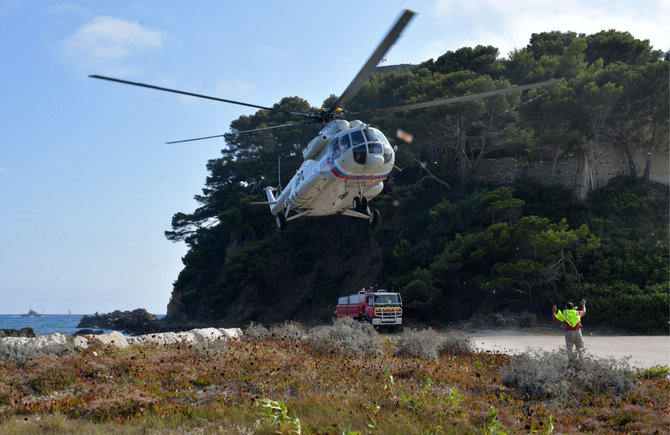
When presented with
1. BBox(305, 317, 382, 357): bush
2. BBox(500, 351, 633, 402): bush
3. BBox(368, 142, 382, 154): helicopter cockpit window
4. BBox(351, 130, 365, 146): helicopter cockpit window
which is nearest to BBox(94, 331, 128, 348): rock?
BBox(305, 317, 382, 357): bush

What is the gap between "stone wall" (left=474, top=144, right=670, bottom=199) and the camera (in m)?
36.2

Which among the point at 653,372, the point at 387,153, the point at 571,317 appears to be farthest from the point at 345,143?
the point at 653,372

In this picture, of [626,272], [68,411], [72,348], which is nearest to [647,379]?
[68,411]

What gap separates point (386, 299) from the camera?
985 inches

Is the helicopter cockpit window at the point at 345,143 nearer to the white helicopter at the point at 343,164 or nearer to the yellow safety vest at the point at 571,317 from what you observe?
the white helicopter at the point at 343,164

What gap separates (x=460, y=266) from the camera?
30.4 m

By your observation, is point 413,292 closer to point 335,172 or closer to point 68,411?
point 335,172

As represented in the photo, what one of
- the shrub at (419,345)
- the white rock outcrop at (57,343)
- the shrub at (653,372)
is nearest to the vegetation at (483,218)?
the shrub at (653,372)

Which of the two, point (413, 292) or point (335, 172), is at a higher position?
point (335, 172)

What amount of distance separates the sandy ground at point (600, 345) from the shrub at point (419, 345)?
2490 mm

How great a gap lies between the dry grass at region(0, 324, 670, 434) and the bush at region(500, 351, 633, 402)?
74 millimetres

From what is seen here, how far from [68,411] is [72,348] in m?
4.85

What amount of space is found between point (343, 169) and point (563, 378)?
871cm

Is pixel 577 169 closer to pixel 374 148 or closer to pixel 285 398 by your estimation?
pixel 374 148
